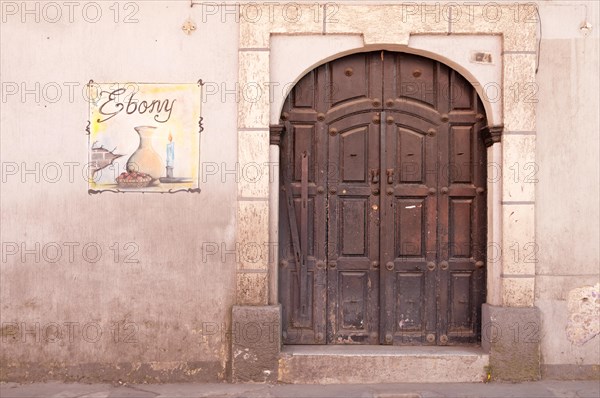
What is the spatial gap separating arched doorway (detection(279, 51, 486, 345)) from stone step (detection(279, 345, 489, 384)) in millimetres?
355

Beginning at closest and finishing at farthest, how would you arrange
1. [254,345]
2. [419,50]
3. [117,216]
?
1. [254,345]
2. [117,216]
3. [419,50]

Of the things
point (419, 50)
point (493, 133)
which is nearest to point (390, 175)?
point (493, 133)

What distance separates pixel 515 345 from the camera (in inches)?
233

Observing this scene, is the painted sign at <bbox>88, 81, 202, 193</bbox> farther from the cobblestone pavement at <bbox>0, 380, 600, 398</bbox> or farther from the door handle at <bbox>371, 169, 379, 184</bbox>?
the cobblestone pavement at <bbox>0, 380, 600, 398</bbox>

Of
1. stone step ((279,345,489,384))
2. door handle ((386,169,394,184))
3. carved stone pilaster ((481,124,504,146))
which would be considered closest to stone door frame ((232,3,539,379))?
carved stone pilaster ((481,124,504,146))

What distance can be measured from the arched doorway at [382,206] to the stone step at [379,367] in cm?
36

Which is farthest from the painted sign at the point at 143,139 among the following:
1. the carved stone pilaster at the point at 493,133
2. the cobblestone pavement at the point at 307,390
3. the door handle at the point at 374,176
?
the carved stone pilaster at the point at 493,133

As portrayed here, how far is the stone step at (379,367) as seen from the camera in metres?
5.92

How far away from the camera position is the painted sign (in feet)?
19.8

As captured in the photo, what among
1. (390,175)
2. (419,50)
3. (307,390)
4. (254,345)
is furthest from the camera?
(390,175)

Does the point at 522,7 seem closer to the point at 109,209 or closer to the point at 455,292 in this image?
the point at 455,292

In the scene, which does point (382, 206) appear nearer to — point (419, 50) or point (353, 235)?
point (353, 235)

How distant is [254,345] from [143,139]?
209cm

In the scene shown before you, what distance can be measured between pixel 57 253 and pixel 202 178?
1468 mm
